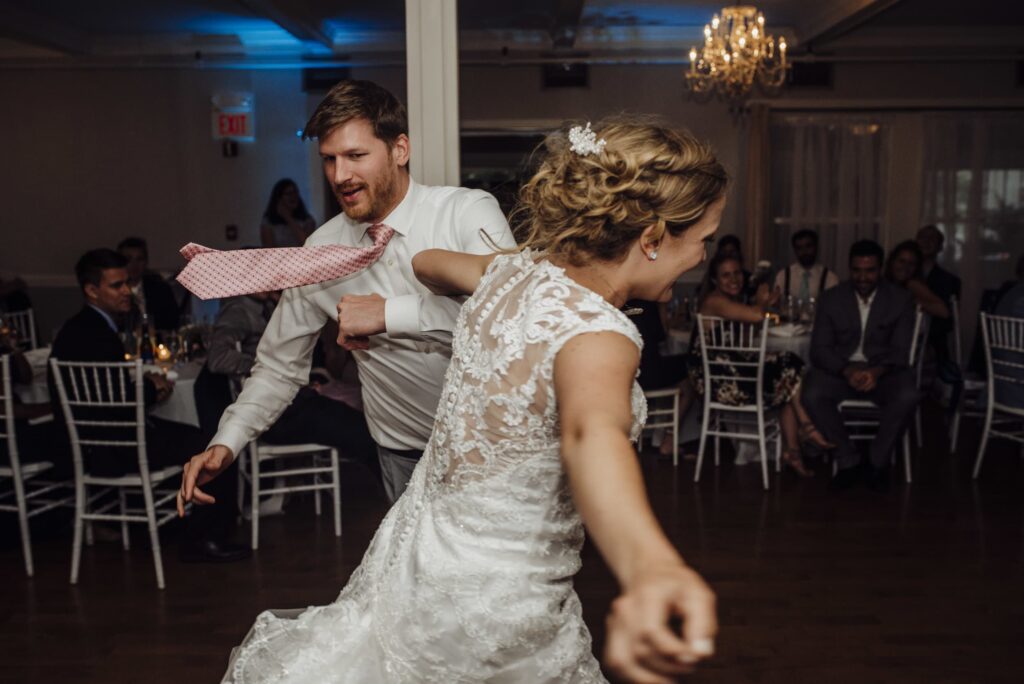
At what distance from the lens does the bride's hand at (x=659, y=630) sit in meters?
0.69

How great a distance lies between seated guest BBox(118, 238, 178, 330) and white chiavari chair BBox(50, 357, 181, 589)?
236 cm

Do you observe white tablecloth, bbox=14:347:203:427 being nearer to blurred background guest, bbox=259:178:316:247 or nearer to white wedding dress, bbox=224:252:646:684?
white wedding dress, bbox=224:252:646:684

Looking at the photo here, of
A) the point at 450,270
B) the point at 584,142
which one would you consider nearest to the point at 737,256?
the point at 450,270

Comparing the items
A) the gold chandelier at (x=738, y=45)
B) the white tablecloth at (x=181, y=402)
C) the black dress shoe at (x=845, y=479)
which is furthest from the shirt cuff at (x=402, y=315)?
the gold chandelier at (x=738, y=45)

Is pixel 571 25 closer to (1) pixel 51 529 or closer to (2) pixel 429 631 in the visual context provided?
(1) pixel 51 529

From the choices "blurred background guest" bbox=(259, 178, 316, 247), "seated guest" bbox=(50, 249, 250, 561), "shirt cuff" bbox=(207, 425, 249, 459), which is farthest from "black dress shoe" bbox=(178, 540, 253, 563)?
"blurred background guest" bbox=(259, 178, 316, 247)

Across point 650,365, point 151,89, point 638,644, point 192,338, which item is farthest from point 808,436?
point 151,89

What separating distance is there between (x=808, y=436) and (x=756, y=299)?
0.99m

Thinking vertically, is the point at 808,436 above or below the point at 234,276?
below

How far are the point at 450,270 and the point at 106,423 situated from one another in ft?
7.98

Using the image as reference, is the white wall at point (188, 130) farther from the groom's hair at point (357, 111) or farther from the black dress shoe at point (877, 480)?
the groom's hair at point (357, 111)

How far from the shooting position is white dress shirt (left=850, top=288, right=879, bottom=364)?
5.11 m

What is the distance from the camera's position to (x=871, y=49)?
8.09 meters

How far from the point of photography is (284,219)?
23.2ft
